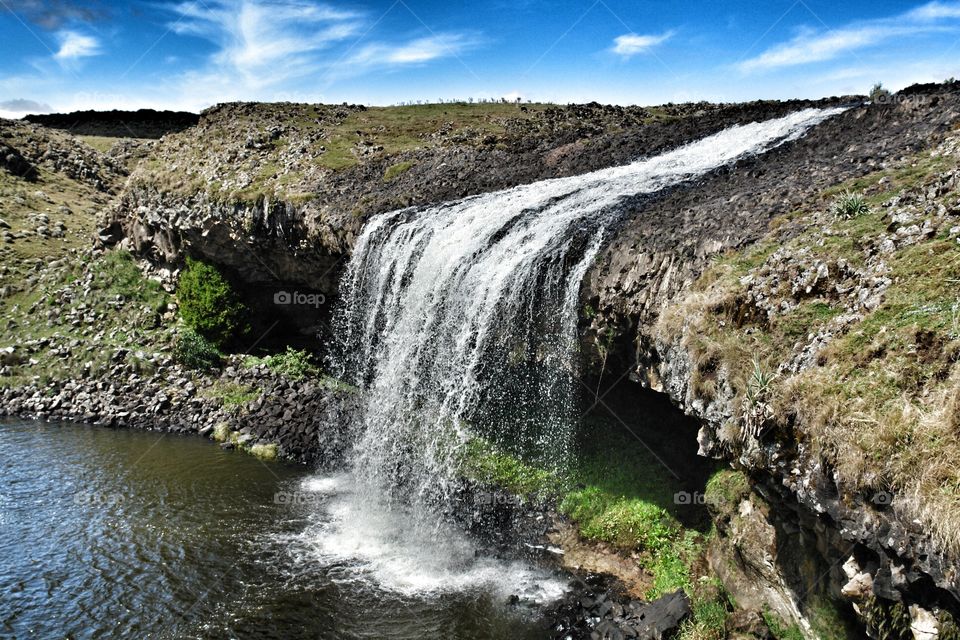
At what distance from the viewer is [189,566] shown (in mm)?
16125

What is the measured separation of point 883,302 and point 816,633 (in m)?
5.63

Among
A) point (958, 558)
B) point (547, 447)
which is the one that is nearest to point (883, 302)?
point (958, 558)

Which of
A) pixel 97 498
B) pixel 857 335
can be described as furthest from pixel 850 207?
pixel 97 498

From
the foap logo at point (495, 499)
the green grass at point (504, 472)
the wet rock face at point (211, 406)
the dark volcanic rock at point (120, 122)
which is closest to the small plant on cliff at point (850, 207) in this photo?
the green grass at point (504, 472)

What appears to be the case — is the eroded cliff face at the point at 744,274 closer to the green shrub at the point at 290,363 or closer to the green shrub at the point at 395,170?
the green shrub at the point at 395,170

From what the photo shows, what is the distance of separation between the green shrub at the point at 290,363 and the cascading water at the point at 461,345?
260 inches

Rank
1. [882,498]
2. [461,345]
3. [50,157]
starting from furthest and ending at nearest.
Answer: [50,157], [461,345], [882,498]

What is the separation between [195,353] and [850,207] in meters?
28.3

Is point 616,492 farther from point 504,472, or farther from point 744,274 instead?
point 744,274

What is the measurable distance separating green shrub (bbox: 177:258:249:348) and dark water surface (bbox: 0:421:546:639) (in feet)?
30.6

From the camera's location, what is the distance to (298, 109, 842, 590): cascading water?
1702cm

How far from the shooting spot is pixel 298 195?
97.1ft

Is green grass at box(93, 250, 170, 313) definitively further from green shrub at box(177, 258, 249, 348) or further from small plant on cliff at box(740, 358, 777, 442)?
small plant on cliff at box(740, 358, 777, 442)

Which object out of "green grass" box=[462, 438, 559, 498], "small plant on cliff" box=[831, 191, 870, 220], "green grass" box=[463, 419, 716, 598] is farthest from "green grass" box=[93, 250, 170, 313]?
"small plant on cliff" box=[831, 191, 870, 220]
